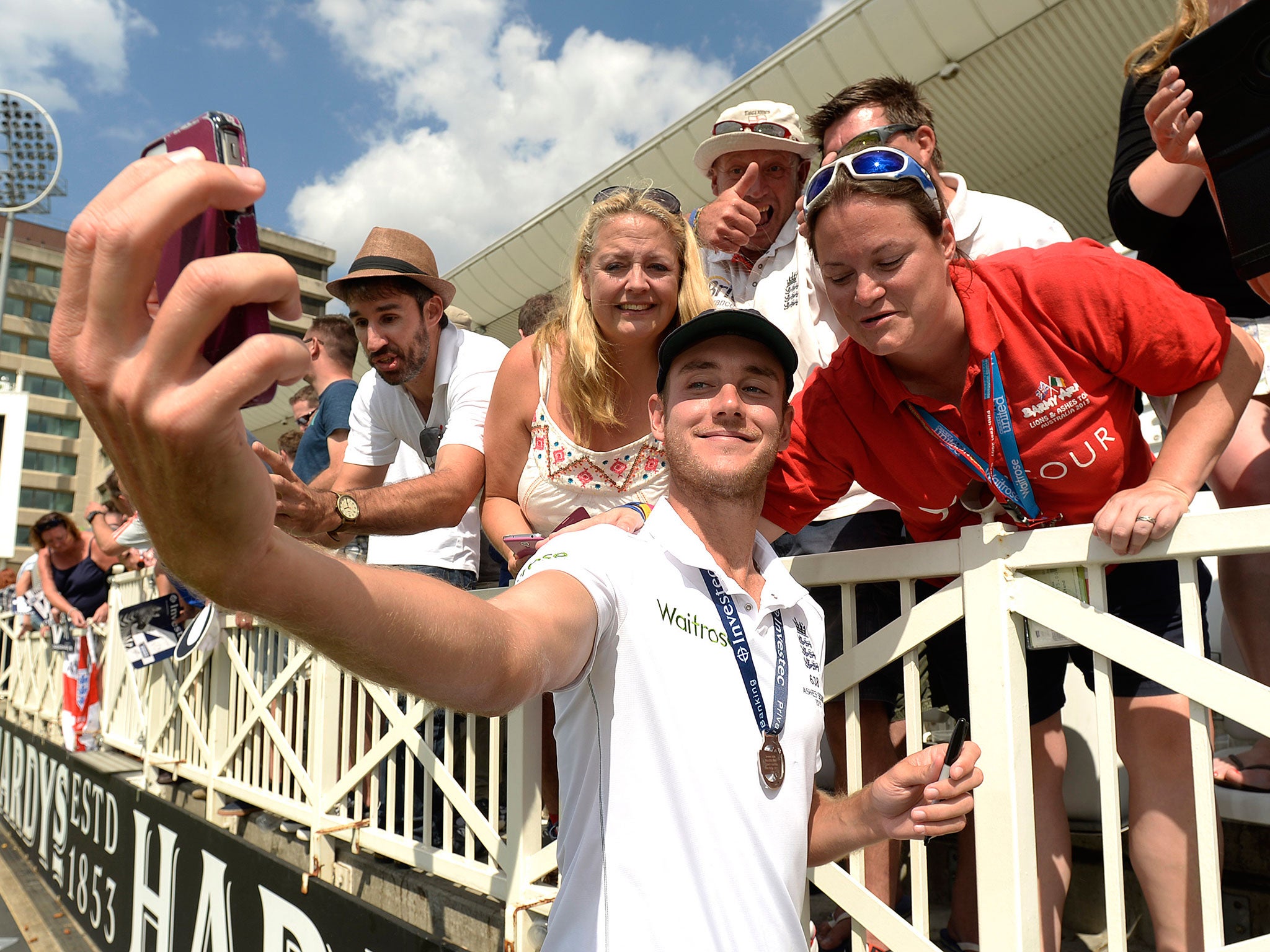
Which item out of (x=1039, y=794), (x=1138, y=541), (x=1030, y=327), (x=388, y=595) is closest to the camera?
(x=388, y=595)

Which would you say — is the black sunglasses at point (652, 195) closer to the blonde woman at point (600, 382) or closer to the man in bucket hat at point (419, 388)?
the blonde woman at point (600, 382)

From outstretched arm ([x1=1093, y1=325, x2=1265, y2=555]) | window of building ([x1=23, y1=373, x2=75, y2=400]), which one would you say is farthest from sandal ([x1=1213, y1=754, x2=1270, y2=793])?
window of building ([x1=23, y1=373, x2=75, y2=400])

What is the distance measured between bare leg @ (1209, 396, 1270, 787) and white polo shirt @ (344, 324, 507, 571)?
233cm

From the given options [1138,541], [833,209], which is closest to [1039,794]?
[1138,541]

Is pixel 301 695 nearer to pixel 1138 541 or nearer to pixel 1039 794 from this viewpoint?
pixel 1039 794

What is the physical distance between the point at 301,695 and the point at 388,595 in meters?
4.23

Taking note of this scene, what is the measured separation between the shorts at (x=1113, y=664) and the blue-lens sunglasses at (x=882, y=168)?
3.27 feet

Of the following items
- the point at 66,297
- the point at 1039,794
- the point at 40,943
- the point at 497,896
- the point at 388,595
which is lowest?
the point at 40,943

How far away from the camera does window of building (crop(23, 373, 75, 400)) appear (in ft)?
201

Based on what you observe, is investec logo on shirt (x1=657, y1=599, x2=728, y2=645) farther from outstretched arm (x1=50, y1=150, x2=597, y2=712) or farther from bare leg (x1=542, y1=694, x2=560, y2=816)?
bare leg (x1=542, y1=694, x2=560, y2=816)

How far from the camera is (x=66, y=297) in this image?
0.75 metres

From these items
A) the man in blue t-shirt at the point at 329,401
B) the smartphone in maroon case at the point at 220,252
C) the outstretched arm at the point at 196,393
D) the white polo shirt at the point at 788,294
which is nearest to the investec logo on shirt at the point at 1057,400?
the white polo shirt at the point at 788,294

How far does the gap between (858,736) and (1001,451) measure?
2.73ft

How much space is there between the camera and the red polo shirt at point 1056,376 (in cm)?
187
